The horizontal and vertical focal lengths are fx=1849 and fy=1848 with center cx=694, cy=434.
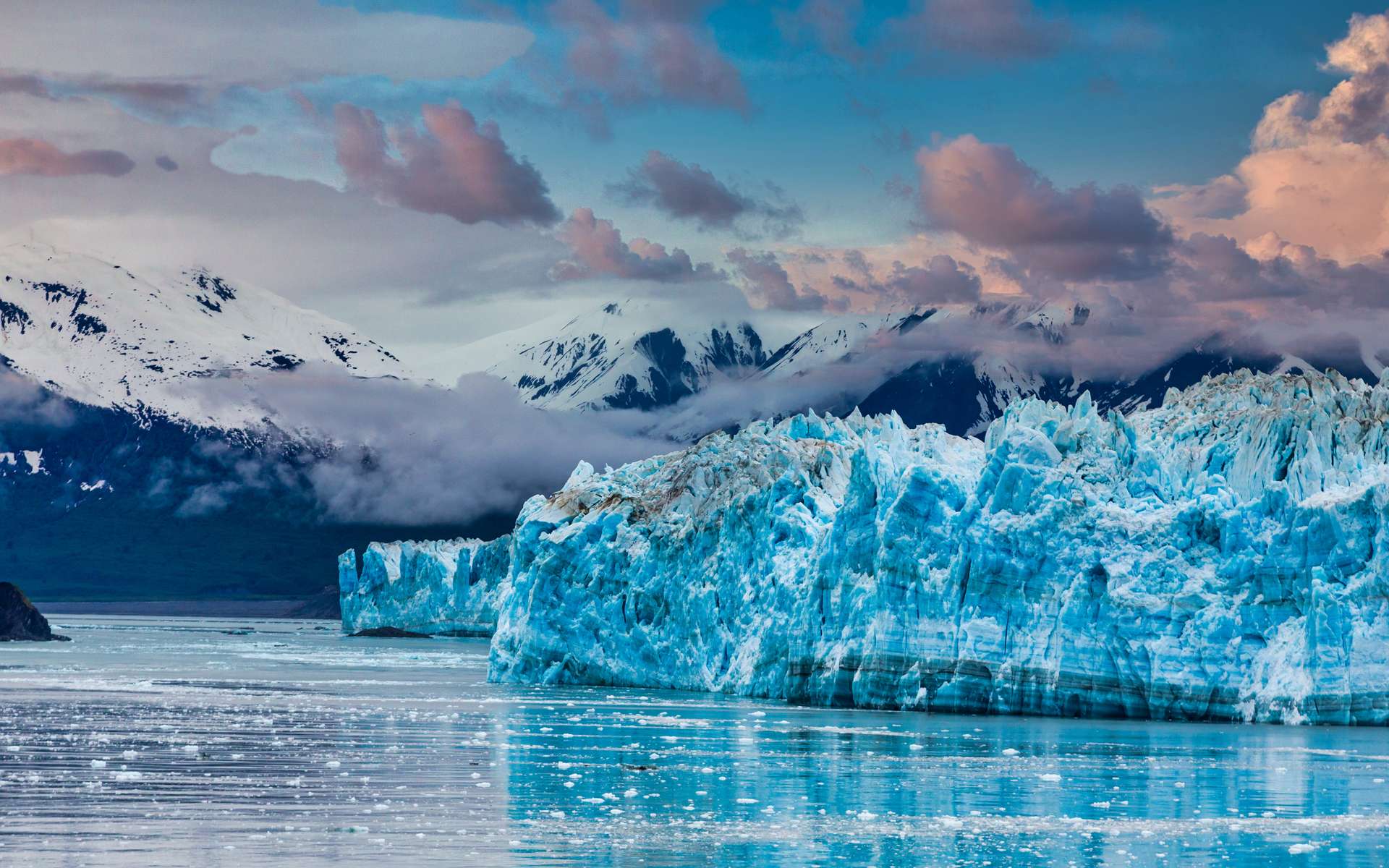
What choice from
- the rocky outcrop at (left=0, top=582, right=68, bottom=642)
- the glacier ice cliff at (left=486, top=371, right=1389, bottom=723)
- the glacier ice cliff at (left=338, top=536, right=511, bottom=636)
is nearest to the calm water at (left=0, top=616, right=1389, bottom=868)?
the glacier ice cliff at (left=486, top=371, right=1389, bottom=723)

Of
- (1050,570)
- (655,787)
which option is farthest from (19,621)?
(655,787)

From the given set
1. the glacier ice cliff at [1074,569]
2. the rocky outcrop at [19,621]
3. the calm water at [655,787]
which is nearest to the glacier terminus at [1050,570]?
the glacier ice cliff at [1074,569]

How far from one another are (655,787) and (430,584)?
373 feet

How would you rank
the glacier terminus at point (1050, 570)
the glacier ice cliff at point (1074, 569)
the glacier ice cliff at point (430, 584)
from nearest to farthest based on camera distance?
the glacier ice cliff at point (1074, 569), the glacier terminus at point (1050, 570), the glacier ice cliff at point (430, 584)

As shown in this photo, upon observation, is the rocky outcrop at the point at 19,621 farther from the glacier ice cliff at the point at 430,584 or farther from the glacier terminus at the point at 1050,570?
the glacier terminus at the point at 1050,570

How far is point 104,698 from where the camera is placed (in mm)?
55125

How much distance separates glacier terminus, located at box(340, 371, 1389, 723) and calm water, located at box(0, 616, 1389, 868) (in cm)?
153

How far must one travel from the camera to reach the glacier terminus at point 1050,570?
46.1 metres

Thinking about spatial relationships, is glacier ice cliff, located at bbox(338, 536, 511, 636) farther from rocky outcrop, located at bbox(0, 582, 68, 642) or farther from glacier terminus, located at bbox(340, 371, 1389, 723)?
glacier terminus, located at bbox(340, 371, 1389, 723)

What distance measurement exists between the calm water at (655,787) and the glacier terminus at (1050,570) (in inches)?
60.1

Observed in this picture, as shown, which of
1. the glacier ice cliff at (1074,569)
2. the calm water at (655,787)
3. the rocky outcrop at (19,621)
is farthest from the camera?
the rocky outcrop at (19,621)

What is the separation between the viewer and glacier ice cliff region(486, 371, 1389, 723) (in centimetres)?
4594

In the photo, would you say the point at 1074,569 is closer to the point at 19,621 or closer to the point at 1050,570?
the point at 1050,570

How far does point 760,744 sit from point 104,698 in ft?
77.6
